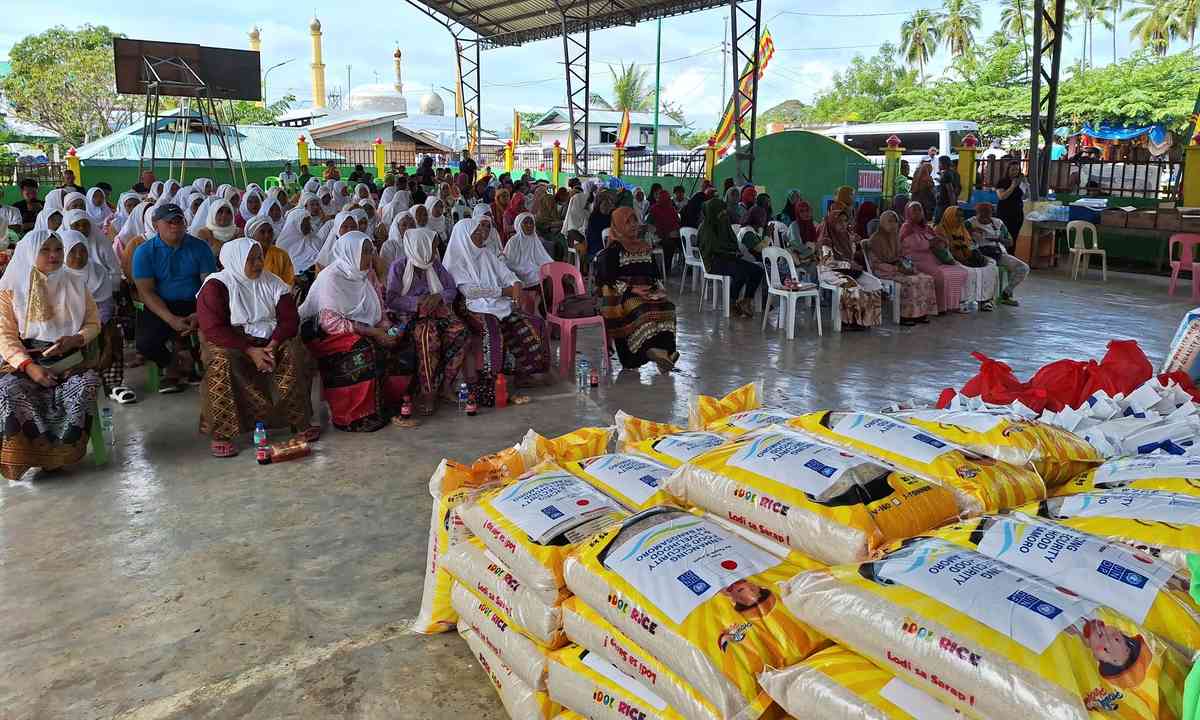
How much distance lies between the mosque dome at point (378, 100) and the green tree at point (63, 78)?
48.4ft

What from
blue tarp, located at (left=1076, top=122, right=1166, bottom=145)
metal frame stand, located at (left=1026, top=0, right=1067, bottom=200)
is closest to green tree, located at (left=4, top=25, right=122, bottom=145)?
metal frame stand, located at (left=1026, top=0, right=1067, bottom=200)

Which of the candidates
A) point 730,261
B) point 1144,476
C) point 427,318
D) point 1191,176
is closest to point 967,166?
point 1191,176

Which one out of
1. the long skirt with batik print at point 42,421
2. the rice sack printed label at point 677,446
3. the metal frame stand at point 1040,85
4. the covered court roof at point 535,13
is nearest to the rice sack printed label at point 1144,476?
the rice sack printed label at point 677,446

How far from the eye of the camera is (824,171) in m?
15.3

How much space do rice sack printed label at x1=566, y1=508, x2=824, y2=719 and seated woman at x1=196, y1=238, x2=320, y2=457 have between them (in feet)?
9.17

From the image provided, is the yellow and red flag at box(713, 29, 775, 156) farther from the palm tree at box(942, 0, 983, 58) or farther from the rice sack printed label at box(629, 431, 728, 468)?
the palm tree at box(942, 0, 983, 58)

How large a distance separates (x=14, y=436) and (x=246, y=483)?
984mm

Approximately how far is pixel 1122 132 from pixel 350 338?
77.1ft

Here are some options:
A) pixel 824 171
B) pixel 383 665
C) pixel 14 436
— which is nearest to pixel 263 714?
pixel 383 665

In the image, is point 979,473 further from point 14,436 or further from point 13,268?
point 13,268

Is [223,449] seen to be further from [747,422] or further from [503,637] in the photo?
[747,422]

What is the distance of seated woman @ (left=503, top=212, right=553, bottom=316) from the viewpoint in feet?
18.3

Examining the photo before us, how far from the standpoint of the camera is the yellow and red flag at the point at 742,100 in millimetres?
13500

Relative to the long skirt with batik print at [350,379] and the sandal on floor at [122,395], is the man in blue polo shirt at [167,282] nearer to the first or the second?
the sandal on floor at [122,395]
